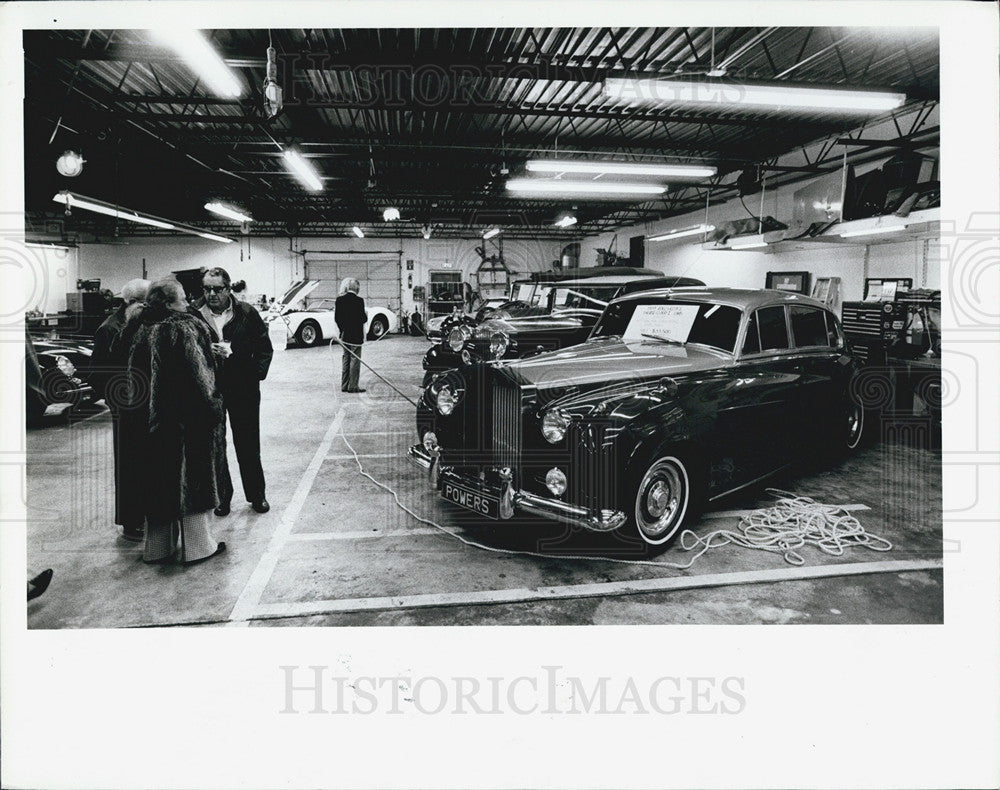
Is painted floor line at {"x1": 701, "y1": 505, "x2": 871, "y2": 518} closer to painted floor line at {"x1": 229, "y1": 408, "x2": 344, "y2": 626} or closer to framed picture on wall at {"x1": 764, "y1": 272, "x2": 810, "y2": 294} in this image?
painted floor line at {"x1": 229, "y1": 408, "x2": 344, "y2": 626}

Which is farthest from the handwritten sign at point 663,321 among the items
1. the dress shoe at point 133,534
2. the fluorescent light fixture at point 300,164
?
the fluorescent light fixture at point 300,164

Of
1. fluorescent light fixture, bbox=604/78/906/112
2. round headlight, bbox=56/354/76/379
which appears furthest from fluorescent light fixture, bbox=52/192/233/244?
fluorescent light fixture, bbox=604/78/906/112

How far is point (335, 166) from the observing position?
14.0 meters

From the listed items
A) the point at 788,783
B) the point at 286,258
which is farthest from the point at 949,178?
the point at 286,258

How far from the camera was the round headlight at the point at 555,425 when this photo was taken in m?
3.17

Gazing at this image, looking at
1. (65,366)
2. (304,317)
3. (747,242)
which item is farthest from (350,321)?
(747,242)

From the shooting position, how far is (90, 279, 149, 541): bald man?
11.0ft

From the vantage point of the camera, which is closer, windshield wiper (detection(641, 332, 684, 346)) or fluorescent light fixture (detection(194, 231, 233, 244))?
windshield wiper (detection(641, 332, 684, 346))

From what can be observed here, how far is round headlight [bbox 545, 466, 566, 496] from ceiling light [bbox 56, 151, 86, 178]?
27.6 feet

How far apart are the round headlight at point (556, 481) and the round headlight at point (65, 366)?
613cm

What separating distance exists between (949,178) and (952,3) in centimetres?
79

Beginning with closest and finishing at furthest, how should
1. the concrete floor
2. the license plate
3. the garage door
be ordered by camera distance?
the concrete floor → the license plate → the garage door

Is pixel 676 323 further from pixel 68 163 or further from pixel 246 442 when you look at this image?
pixel 68 163

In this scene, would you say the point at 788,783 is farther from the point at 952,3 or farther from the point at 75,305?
the point at 75,305
